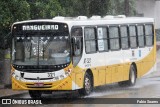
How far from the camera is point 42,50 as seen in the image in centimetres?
2008

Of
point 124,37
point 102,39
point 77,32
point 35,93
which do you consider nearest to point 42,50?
point 77,32

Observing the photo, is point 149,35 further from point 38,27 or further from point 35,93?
point 38,27

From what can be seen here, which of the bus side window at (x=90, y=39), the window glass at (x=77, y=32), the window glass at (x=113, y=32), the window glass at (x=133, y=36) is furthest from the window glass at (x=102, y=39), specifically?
the window glass at (x=133, y=36)

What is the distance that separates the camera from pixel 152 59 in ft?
91.7

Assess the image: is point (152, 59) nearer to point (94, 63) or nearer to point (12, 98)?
point (94, 63)

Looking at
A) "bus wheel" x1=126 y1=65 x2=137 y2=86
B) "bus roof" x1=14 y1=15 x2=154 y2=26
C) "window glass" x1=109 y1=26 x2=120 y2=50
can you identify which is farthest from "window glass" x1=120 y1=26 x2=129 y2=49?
"bus wheel" x1=126 y1=65 x2=137 y2=86

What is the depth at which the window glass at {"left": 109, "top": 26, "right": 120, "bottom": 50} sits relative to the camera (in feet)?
77.7

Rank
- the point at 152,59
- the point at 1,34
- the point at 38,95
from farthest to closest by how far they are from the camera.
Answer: the point at 152,59 → the point at 1,34 → the point at 38,95

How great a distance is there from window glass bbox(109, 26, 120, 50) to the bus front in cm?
393

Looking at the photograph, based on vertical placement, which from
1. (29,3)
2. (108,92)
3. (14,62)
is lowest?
(108,92)

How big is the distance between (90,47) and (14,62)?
119 inches

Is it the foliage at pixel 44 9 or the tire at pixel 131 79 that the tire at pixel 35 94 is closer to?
the foliage at pixel 44 9

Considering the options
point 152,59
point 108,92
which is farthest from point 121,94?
point 152,59

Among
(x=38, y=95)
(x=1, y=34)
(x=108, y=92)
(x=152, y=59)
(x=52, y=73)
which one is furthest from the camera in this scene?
(x=152, y=59)
